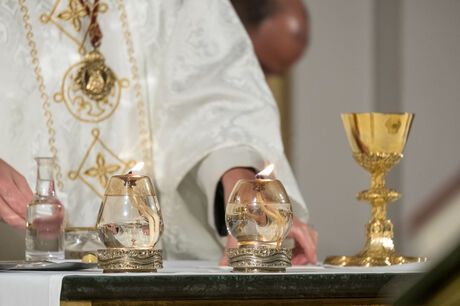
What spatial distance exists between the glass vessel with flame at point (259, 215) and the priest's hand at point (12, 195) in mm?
579

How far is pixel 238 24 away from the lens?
2049 millimetres

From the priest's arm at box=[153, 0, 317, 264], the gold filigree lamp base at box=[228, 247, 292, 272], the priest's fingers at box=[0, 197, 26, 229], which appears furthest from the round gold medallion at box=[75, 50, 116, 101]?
the gold filigree lamp base at box=[228, 247, 292, 272]

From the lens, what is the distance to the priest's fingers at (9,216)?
150 centimetres

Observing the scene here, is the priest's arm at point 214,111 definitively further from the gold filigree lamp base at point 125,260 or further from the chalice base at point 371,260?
the gold filigree lamp base at point 125,260

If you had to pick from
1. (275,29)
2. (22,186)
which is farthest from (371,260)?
(275,29)

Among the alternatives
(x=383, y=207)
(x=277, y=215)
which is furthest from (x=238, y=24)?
(x=277, y=215)

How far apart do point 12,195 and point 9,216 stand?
0.05 m

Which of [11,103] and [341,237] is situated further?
[341,237]

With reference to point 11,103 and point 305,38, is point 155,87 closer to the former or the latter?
point 11,103

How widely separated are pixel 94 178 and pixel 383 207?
0.81 meters

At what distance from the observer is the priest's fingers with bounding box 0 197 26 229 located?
150cm

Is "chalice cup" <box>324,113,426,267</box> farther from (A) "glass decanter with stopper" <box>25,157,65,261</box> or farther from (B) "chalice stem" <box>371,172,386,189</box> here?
(A) "glass decanter with stopper" <box>25,157,65,261</box>

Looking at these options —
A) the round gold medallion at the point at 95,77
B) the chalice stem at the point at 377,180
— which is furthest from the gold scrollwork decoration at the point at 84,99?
the chalice stem at the point at 377,180

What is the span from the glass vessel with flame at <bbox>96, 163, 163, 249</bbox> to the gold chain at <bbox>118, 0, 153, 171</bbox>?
2.92 ft
